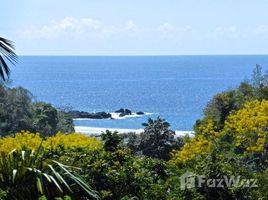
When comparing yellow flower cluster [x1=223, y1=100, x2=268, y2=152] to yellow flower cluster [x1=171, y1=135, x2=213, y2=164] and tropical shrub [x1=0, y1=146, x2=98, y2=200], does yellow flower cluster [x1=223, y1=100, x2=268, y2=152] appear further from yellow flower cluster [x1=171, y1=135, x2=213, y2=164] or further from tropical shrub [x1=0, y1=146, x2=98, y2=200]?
tropical shrub [x1=0, y1=146, x2=98, y2=200]

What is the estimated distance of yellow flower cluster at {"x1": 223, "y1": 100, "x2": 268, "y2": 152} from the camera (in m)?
16.0

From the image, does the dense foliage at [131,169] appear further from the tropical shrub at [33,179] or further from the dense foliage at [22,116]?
the dense foliage at [22,116]

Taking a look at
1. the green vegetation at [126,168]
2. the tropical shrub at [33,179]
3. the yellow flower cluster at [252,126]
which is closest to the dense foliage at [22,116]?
the green vegetation at [126,168]

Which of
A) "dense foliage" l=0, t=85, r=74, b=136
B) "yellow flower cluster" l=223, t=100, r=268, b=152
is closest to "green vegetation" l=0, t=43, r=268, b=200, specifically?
"yellow flower cluster" l=223, t=100, r=268, b=152

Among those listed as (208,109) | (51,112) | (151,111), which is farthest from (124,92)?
(208,109)

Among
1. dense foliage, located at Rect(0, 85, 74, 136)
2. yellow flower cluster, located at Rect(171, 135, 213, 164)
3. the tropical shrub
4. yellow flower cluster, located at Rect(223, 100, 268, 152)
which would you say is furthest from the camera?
dense foliage, located at Rect(0, 85, 74, 136)

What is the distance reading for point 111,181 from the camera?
8961 mm

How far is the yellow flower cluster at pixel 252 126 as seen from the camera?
16000 mm

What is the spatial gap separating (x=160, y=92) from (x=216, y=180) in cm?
12110

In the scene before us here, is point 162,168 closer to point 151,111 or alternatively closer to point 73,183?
point 73,183

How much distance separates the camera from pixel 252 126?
52.6ft

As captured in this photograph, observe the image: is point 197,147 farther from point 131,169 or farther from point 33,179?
point 33,179

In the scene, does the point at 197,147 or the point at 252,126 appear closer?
the point at 252,126
